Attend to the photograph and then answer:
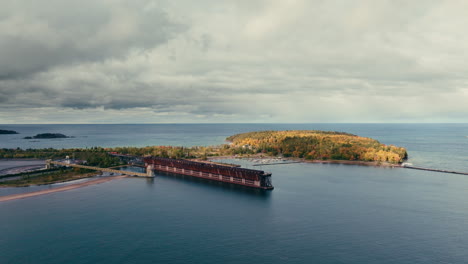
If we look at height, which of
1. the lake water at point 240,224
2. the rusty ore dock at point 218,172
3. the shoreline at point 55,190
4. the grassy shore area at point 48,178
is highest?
the rusty ore dock at point 218,172

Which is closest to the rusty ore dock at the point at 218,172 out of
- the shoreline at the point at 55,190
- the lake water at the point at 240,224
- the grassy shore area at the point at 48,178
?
the lake water at the point at 240,224

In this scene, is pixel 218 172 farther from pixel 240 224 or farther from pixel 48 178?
pixel 48 178

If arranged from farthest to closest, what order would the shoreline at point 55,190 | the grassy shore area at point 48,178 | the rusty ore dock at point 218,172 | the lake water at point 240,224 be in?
the rusty ore dock at point 218,172 < the grassy shore area at point 48,178 < the shoreline at point 55,190 < the lake water at point 240,224

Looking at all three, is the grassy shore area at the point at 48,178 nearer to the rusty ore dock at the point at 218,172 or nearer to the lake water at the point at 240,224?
the lake water at the point at 240,224

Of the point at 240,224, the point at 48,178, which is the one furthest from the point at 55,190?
the point at 240,224

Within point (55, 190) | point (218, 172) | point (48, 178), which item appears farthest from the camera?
point (218, 172)

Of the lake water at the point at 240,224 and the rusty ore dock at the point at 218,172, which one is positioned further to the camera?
the rusty ore dock at the point at 218,172

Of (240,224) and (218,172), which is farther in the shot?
(218,172)

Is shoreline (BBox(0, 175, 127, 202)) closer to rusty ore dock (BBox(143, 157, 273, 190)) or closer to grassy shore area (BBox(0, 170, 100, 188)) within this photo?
grassy shore area (BBox(0, 170, 100, 188))

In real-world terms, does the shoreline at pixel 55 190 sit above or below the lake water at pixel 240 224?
above
